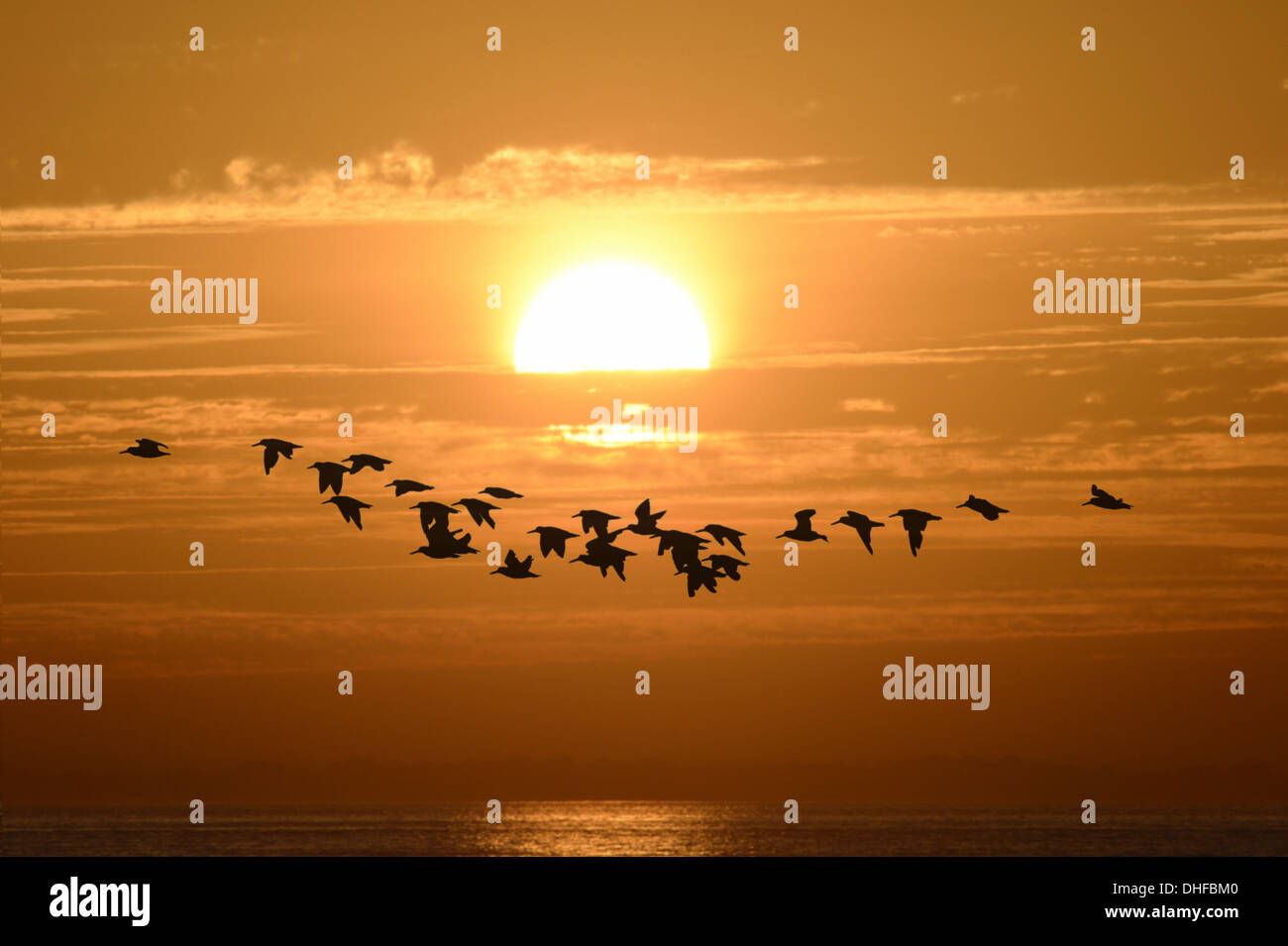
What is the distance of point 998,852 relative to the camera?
534 feet

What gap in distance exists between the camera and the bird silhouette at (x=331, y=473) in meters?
34.9

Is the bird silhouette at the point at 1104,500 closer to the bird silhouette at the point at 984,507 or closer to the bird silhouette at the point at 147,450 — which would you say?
the bird silhouette at the point at 984,507

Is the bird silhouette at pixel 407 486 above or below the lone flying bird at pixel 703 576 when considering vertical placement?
above

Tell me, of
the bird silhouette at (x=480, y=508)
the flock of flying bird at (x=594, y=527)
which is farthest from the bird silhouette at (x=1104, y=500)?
the bird silhouette at (x=480, y=508)

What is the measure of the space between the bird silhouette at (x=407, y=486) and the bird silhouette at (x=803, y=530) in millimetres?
7876

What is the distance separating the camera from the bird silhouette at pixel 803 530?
3556 centimetres

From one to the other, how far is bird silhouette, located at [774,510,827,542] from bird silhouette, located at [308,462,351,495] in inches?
380

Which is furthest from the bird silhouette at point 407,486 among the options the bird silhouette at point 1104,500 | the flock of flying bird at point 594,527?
the bird silhouette at point 1104,500
